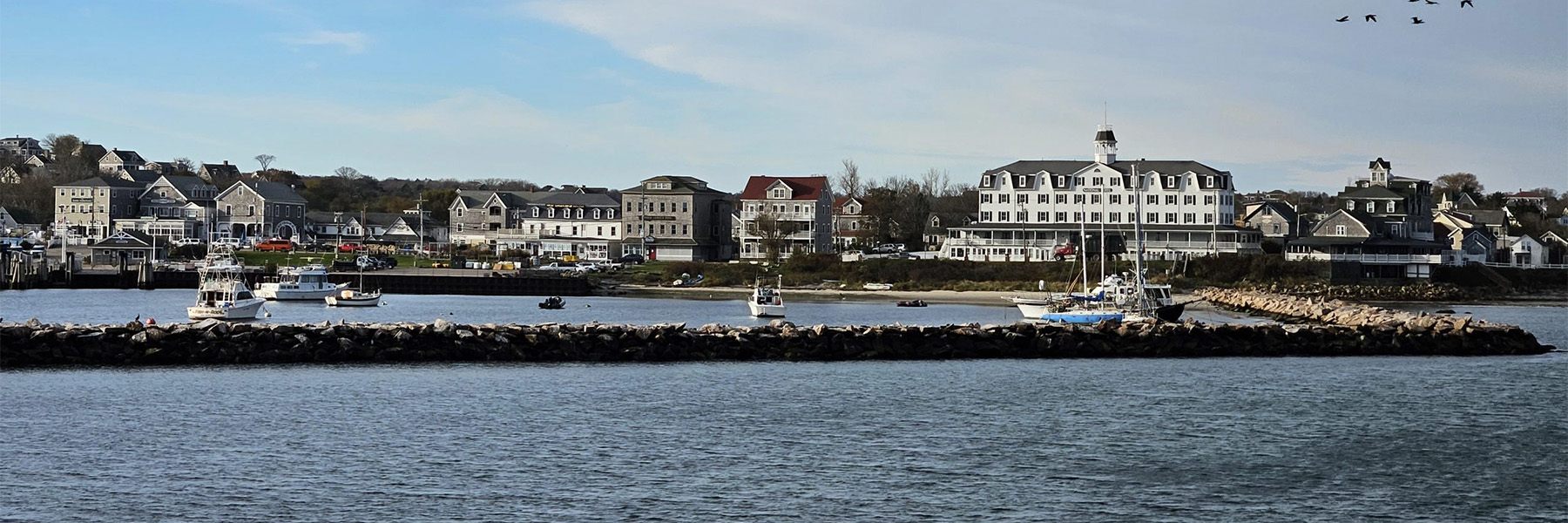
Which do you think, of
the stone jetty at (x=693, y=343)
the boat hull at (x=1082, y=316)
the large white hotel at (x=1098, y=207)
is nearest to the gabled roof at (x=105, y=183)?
the large white hotel at (x=1098, y=207)

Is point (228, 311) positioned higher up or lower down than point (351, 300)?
lower down

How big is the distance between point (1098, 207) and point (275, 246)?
188ft

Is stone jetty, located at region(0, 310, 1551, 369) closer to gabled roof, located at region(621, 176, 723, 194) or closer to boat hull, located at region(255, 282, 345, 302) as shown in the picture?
boat hull, located at region(255, 282, 345, 302)

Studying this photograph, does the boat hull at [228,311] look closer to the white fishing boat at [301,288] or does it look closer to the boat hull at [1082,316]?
the white fishing boat at [301,288]

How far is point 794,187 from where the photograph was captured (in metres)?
105

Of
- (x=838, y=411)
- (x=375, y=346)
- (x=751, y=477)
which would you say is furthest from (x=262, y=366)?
(x=751, y=477)

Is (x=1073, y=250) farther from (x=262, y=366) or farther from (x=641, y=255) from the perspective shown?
(x=262, y=366)

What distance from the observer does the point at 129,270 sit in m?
83.4

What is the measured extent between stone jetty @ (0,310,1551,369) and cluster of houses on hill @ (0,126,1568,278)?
39733 mm

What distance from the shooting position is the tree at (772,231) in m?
97.8

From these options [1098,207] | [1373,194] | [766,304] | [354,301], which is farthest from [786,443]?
[1373,194]

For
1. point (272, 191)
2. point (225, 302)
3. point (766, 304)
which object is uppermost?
point (272, 191)

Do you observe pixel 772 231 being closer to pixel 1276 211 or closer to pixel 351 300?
pixel 1276 211

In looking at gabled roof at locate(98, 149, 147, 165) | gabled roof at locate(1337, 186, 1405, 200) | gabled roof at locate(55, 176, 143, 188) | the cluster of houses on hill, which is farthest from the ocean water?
gabled roof at locate(98, 149, 147, 165)
